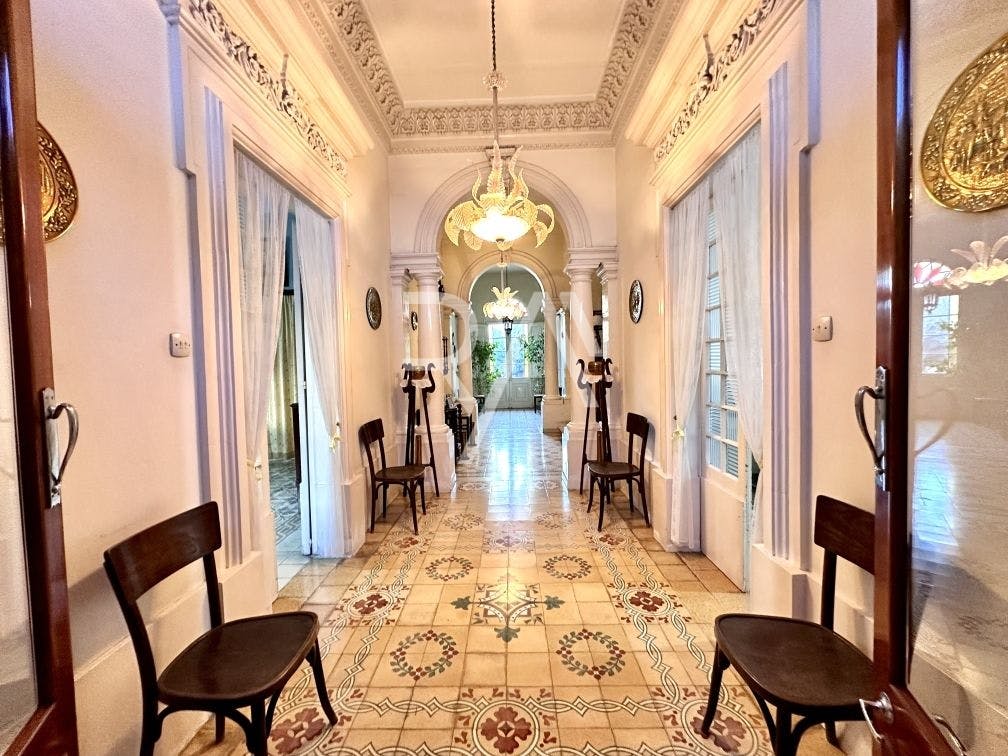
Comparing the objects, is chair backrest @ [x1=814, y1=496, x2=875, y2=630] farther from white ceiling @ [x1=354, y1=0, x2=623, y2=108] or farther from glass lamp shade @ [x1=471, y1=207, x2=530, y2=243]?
white ceiling @ [x1=354, y1=0, x2=623, y2=108]

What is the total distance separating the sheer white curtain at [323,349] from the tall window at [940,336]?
303 centimetres

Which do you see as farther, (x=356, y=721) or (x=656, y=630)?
(x=656, y=630)

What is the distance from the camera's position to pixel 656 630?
2.20 m

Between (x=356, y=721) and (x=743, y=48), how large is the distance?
3.42 m

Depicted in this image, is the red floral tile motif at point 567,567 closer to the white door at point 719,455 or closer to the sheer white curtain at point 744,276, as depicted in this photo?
the white door at point 719,455

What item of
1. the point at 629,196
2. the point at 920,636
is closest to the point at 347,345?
the point at 629,196

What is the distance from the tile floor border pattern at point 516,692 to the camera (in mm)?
1569

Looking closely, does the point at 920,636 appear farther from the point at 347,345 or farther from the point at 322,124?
the point at 322,124

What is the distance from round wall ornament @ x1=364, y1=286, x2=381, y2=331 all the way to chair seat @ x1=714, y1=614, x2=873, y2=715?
3306 millimetres

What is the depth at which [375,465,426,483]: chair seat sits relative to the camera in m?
3.52

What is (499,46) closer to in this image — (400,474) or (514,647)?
(400,474)

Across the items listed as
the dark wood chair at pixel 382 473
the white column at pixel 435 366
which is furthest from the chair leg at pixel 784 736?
the white column at pixel 435 366

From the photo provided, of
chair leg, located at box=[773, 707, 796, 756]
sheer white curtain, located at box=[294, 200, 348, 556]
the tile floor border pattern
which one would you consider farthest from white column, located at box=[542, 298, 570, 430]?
chair leg, located at box=[773, 707, 796, 756]

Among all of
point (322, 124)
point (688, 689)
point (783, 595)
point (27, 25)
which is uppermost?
point (322, 124)
